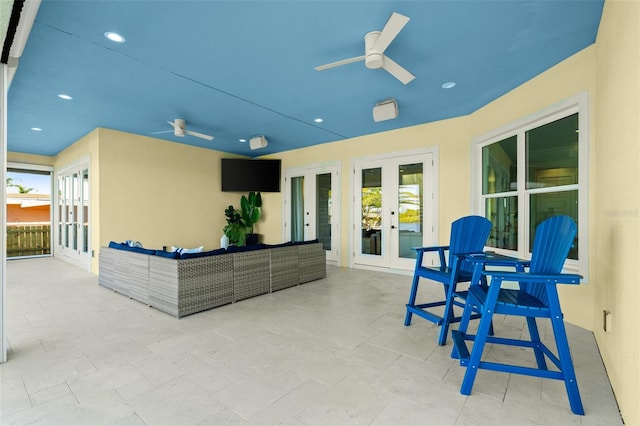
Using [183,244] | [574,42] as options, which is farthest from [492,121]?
[183,244]

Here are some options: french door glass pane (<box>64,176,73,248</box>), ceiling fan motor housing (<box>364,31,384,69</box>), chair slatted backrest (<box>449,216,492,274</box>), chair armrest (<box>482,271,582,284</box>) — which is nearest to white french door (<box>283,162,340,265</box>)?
chair slatted backrest (<box>449,216,492,274</box>)

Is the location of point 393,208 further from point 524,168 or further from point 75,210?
point 75,210

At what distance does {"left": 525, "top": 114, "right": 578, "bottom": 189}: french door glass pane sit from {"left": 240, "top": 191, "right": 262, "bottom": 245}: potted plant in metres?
5.86

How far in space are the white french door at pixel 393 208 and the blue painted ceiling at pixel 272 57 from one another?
938mm

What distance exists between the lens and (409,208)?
548 centimetres

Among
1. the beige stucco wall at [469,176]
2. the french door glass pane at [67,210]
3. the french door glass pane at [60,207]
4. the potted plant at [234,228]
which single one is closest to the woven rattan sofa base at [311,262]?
the beige stucco wall at [469,176]

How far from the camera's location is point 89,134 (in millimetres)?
5715

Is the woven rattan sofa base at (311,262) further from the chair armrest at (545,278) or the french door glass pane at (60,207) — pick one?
the french door glass pane at (60,207)

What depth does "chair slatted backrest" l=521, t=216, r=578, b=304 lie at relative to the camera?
5.89 ft

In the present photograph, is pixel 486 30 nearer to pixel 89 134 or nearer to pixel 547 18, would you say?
pixel 547 18

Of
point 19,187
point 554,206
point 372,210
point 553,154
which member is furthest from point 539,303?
point 19,187

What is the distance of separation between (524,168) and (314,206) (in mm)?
4223

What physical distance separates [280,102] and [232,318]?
2929 mm

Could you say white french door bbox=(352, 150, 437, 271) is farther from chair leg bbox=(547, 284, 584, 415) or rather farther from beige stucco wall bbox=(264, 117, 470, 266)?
chair leg bbox=(547, 284, 584, 415)
